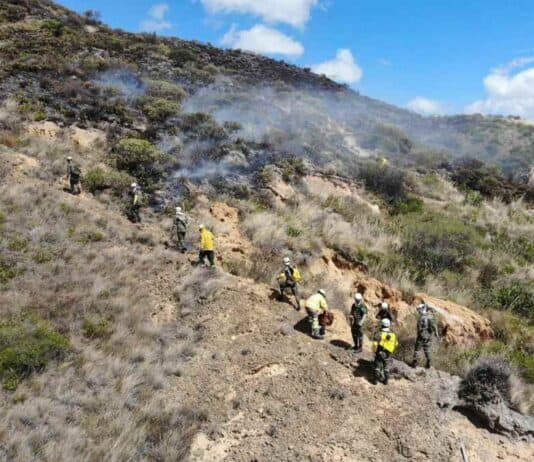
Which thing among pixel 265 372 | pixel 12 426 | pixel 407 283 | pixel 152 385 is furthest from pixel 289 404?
pixel 407 283

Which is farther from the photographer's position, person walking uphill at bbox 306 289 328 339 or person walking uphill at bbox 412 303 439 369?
person walking uphill at bbox 306 289 328 339

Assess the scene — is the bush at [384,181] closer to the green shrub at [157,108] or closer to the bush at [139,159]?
the green shrub at [157,108]

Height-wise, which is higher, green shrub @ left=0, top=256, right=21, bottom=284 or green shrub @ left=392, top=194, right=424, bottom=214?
green shrub @ left=392, top=194, right=424, bottom=214

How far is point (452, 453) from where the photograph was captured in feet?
25.0

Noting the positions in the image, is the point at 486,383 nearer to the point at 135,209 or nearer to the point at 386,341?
the point at 386,341

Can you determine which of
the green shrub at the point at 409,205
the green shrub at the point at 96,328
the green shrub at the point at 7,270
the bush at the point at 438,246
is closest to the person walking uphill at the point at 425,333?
the bush at the point at 438,246

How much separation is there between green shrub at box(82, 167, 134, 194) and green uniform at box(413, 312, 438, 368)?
1046cm

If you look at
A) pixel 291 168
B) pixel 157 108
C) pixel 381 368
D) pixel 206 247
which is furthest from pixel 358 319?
pixel 157 108

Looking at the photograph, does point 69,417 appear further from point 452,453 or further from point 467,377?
point 467,377

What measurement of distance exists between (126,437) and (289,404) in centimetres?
291

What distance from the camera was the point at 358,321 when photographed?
9594 mm

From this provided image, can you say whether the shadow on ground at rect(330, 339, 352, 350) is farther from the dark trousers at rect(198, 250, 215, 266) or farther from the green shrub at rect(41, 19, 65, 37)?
the green shrub at rect(41, 19, 65, 37)

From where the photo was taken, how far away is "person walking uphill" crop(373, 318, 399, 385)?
8.66 m

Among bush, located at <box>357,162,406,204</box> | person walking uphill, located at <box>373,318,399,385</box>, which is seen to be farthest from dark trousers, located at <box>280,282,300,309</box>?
bush, located at <box>357,162,406,204</box>
